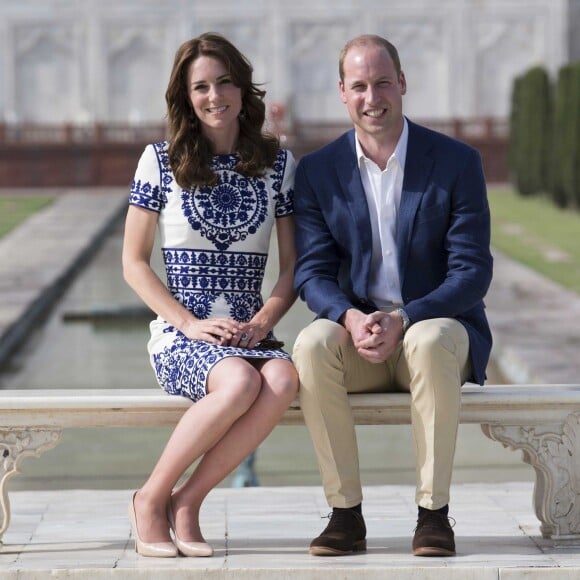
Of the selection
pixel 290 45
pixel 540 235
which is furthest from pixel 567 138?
pixel 290 45

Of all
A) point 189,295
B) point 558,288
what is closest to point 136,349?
point 558,288

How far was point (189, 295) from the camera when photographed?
361 cm

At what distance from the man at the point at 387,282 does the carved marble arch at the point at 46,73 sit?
2428 cm

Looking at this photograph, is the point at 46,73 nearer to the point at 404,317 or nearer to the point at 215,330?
the point at 215,330

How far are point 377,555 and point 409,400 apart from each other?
35 centimetres

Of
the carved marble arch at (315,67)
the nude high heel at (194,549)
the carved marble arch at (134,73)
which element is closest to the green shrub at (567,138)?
the carved marble arch at (315,67)

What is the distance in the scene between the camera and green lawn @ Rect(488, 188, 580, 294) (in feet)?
40.3

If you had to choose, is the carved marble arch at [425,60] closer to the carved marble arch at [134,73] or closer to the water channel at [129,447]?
the carved marble arch at [134,73]

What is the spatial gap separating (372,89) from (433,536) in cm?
103

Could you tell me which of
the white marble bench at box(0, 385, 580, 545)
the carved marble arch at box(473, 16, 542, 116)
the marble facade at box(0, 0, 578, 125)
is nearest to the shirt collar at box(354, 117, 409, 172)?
the white marble bench at box(0, 385, 580, 545)

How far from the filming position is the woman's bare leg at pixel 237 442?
3.33 m

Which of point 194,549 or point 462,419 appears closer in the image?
point 194,549

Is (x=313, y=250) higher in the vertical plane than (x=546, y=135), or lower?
higher

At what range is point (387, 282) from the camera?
353 centimetres
